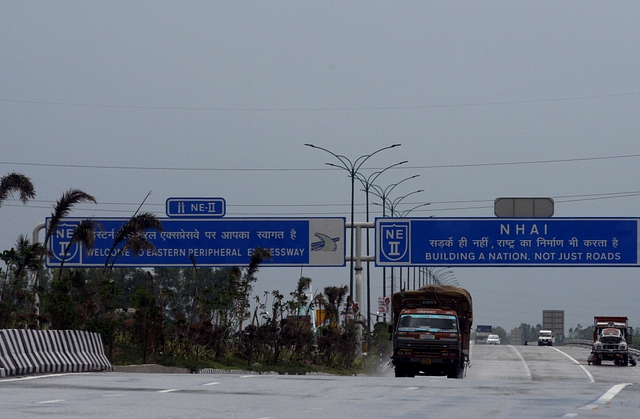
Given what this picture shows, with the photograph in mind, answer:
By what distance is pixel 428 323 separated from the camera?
1380 inches

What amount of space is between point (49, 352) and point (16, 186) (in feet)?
32.7

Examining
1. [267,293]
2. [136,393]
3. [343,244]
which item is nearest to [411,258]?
[343,244]

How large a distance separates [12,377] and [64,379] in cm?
124

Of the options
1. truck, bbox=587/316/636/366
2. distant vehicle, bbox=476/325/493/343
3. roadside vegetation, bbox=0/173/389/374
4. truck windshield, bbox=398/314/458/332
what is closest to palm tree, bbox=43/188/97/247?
roadside vegetation, bbox=0/173/389/374

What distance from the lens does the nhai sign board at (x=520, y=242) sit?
4316 centimetres

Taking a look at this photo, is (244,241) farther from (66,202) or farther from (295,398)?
(295,398)

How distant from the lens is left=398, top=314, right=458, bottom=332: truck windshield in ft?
115

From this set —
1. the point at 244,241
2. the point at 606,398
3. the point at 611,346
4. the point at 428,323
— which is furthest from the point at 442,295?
the point at 611,346

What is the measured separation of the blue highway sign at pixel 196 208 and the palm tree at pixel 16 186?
12400mm

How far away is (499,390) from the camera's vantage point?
65.9 ft

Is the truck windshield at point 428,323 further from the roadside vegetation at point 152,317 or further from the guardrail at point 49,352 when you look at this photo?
the guardrail at point 49,352

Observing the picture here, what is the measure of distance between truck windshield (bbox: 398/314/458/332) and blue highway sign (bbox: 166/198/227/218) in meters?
12.0

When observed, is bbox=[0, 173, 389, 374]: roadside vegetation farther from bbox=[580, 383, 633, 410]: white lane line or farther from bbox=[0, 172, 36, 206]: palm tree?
bbox=[580, 383, 633, 410]: white lane line

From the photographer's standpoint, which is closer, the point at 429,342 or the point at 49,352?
the point at 49,352
